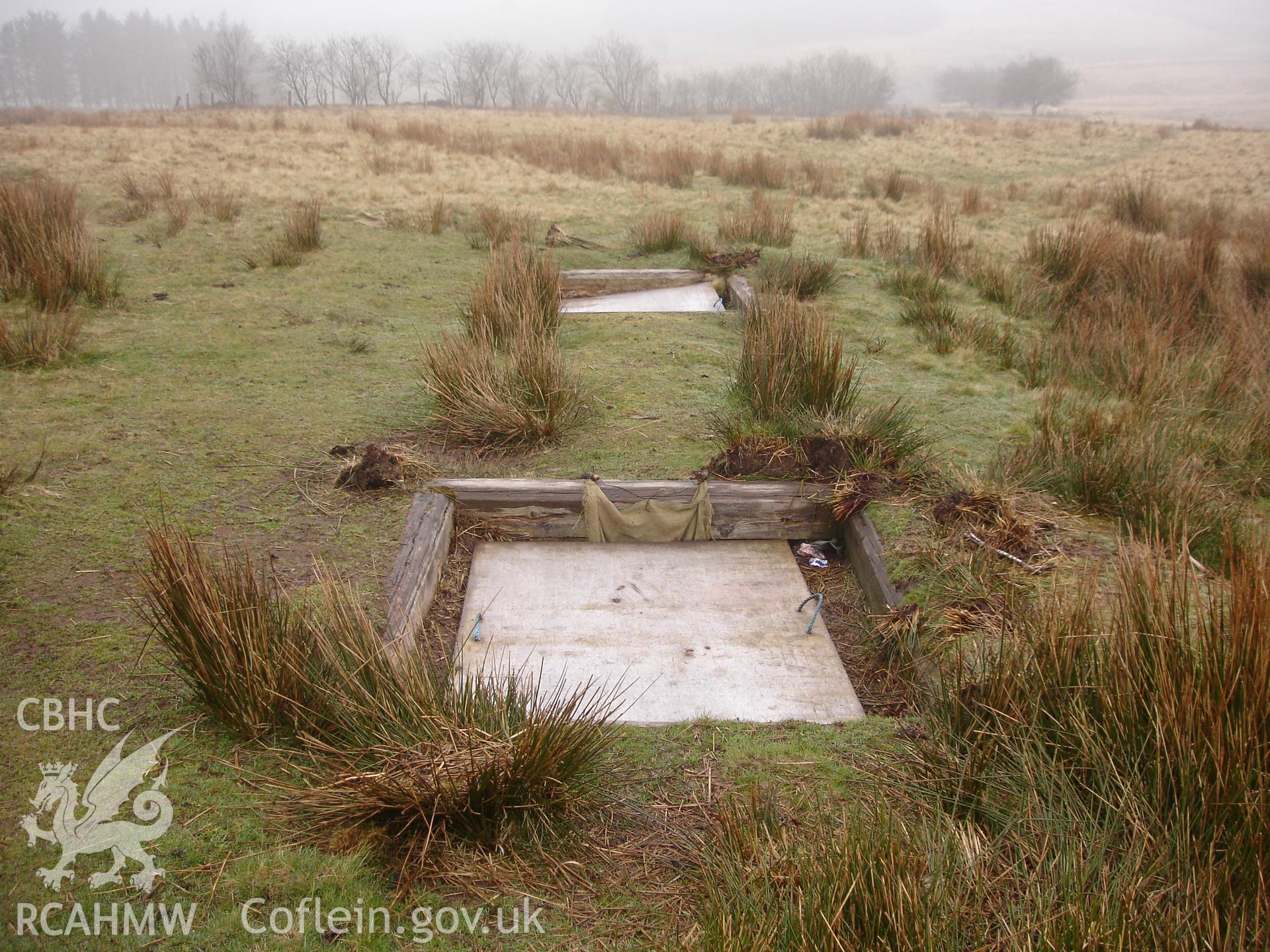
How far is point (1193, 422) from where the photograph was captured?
4242 millimetres

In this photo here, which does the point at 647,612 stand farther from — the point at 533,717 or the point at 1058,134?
the point at 1058,134

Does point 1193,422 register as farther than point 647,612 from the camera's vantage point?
Yes

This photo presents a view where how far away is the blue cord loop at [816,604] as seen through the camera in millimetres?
3336

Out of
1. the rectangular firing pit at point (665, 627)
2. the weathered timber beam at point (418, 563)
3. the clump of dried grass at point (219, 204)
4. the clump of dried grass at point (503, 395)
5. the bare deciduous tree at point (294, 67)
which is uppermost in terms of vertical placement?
the bare deciduous tree at point (294, 67)

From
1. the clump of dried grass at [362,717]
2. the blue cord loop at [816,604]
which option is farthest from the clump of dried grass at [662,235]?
the clump of dried grass at [362,717]

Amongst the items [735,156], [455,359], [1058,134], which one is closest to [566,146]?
[735,156]

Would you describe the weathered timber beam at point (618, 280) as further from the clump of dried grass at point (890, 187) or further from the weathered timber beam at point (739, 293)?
the clump of dried grass at point (890, 187)

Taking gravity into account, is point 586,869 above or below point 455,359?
below

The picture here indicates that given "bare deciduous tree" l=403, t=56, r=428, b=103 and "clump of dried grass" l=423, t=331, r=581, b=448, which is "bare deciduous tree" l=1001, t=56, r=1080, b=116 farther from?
"clump of dried grass" l=423, t=331, r=581, b=448

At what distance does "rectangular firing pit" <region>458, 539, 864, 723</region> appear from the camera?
2965 millimetres

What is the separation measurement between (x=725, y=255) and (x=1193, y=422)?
4.50 metres

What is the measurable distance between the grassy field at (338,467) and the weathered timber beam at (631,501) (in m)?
0.18

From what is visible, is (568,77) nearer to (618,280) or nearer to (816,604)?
(618,280)

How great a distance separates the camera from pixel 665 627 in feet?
11.0
